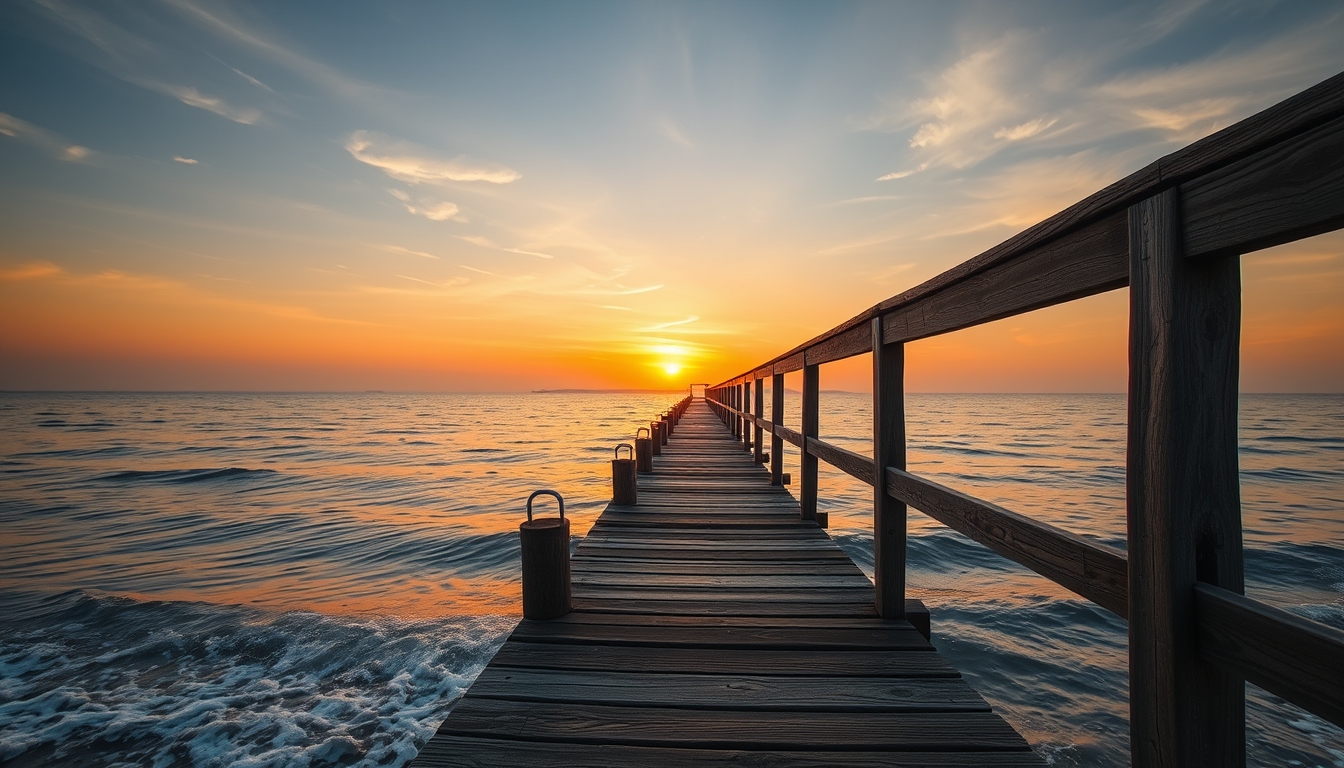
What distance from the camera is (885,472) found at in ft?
10.2

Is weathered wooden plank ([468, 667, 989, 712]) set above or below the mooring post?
below

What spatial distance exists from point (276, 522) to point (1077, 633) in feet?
51.2

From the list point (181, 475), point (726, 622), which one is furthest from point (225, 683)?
point (181, 475)

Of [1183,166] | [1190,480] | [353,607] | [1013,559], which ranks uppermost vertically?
[1183,166]

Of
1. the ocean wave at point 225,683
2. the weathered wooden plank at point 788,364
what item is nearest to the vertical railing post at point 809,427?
the weathered wooden plank at point 788,364

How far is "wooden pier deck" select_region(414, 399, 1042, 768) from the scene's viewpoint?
207 centimetres

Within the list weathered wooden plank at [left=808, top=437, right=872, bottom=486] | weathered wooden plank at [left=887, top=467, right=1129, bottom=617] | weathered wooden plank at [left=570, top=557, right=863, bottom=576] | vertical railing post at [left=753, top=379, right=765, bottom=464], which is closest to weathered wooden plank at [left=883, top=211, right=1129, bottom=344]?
weathered wooden plank at [left=887, top=467, right=1129, bottom=617]

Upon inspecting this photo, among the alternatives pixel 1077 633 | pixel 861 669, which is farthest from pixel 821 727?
pixel 1077 633

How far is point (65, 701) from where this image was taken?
5.25m

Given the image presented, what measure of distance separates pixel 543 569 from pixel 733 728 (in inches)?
55.2

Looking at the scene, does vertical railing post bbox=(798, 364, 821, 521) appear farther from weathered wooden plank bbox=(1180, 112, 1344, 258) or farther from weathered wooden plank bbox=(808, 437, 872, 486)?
weathered wooden plank bbox=(1180, 112, 1344, 258)

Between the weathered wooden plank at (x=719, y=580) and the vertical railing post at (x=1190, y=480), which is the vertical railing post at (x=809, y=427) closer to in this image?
the weathered wooden plank at (x=719, y=580)

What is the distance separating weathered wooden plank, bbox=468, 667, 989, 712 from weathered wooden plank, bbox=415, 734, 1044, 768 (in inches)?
10.4

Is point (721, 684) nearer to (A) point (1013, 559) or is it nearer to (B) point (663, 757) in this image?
(B) point (663, 757)
